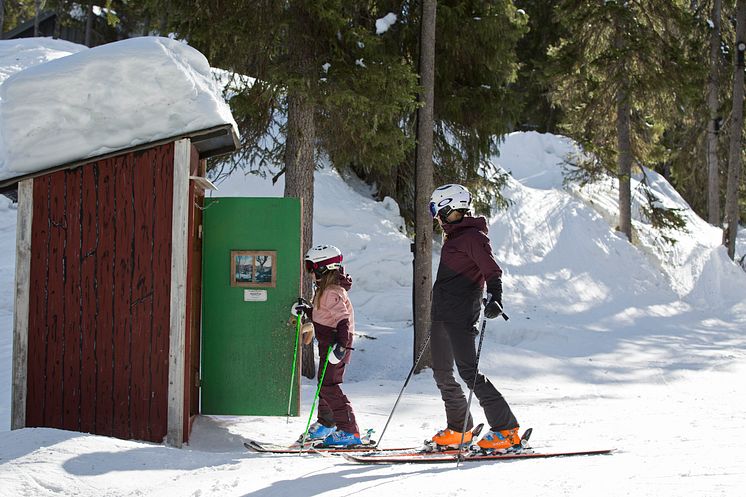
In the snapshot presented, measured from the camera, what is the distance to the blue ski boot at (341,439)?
21.8 feet

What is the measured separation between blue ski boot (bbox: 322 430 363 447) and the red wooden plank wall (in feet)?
4.40

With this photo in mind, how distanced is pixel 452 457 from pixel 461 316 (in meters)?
1.02

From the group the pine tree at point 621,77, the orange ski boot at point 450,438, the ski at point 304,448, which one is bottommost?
the ski at point 304,448

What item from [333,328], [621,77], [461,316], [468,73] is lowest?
[333,328]

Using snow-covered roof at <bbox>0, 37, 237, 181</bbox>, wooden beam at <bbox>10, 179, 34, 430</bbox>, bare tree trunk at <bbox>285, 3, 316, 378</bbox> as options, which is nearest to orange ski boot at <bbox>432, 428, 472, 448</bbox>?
snow-covered roof at <bbox>0, 37, 237, 181</bbox>

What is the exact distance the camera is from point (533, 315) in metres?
15.1

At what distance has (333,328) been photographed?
681 cm

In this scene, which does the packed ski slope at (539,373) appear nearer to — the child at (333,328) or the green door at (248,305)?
the green door at (248,305)

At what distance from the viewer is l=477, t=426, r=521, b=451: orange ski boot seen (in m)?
5.88

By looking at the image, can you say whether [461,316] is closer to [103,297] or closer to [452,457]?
[452,457]

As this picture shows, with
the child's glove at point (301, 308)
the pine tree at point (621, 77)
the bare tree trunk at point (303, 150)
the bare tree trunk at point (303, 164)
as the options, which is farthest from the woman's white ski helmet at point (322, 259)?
the pine tree at point (621, 77)

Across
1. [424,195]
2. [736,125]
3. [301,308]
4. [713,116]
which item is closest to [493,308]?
[301,308]

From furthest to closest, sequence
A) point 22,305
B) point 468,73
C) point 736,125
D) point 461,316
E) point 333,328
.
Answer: point 736,125, point 468,73, point 333,328, point 22,305, point 461,316

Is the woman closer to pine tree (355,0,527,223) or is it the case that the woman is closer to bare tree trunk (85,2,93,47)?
pine tree (355,0,527,223)
